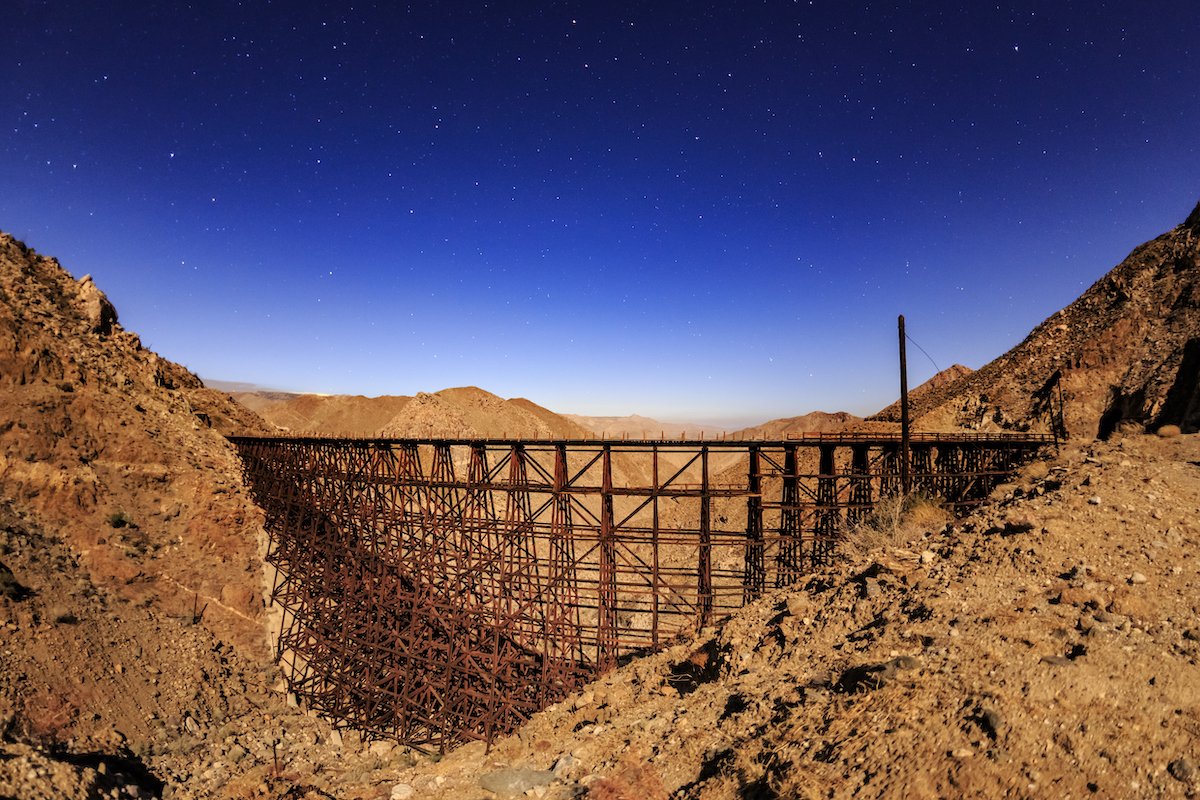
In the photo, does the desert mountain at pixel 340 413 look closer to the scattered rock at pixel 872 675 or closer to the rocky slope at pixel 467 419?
the rocky slope at pixel 467 419

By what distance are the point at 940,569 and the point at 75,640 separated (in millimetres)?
17574

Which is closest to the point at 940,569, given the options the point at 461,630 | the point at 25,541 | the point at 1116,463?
the point at 1116,463

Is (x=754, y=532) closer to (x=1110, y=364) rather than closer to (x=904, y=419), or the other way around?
(x=904, y=419)

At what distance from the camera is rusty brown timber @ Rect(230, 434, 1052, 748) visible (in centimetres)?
1323

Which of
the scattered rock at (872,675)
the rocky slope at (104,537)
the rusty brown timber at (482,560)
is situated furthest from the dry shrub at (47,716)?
the scattered rock at (872,675)

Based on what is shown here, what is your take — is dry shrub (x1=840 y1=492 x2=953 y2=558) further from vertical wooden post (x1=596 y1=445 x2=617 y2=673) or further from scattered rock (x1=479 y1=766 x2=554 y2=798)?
scattered rock (x1=479 y1=766 x2=554 y2=798)

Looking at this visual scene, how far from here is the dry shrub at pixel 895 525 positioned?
9.88m

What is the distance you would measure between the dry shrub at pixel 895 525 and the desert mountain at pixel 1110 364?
407 inches

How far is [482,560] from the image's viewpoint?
1534 centimetres

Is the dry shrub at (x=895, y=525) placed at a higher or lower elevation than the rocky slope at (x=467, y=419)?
lower

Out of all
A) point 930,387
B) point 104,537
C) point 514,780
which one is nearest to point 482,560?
point 514,780

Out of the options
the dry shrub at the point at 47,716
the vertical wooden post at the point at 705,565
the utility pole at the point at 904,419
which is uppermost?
the utility pole at the point at 904,419

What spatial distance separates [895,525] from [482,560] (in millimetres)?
10545

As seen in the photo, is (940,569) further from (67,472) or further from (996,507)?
(67,472)
